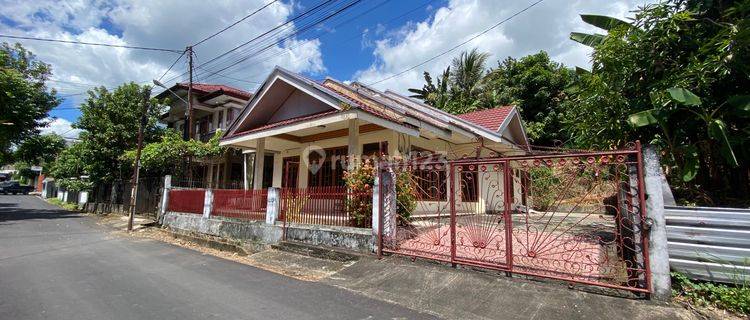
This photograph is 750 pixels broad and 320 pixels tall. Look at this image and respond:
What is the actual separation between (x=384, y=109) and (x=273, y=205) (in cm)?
391

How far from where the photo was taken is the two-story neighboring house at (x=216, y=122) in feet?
67.8

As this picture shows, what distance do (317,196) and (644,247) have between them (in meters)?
6.02

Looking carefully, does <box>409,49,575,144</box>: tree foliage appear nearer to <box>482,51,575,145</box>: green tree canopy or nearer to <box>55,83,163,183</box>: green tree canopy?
<box>482,51,575,145</box>: green tree canopy

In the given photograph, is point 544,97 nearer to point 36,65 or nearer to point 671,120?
point 671,120

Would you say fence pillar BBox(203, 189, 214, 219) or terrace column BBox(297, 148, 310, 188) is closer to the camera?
fence pillar BBox(203, 189, 214, 219)

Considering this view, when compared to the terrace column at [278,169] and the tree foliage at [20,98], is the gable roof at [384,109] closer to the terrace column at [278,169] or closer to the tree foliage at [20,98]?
the terrace column at [278,169]

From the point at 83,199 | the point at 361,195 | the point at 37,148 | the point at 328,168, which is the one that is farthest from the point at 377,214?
the point at 83,199

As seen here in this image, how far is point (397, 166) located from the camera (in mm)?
7461

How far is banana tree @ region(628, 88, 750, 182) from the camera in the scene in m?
5.53

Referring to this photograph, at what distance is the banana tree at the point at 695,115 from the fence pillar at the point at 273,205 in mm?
7639

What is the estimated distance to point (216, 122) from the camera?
23484 mm

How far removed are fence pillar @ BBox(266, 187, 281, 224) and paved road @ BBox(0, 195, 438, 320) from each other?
1496 mm

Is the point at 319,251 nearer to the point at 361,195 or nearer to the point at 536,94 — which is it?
the point at 361,195

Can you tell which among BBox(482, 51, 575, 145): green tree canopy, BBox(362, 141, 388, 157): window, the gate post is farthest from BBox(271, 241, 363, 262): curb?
BBox(482, 51, 575, 145): green tree canopy
